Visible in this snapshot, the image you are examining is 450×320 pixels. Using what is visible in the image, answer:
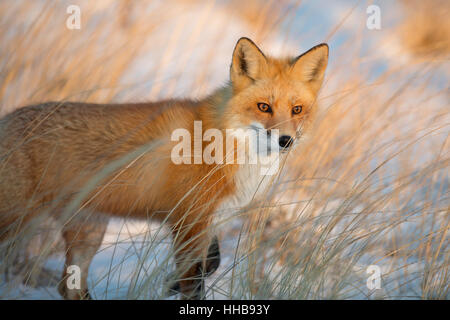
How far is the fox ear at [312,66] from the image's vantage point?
1.93 metres

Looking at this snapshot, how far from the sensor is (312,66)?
6.57ft

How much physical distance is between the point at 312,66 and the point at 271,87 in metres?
0.25

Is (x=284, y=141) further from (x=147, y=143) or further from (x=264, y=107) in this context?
(x=147, y=143)

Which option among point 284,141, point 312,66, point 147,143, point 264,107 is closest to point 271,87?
point 264,107

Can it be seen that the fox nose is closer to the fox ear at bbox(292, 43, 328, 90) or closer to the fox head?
the fox head

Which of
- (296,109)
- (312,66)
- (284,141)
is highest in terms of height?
(312,66)

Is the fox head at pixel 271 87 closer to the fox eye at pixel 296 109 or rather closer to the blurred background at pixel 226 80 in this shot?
the fox eye at pixel 296 109

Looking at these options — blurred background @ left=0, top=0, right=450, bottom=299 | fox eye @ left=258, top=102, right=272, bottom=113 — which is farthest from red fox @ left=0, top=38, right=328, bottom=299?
blurred background @ left=0, top=0, right=450, bottom=299

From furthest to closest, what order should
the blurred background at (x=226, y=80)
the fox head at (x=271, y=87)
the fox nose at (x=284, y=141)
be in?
the blurred background at (x=226, y=80), the fox head at (x=271, y=87), the fox nose at (x=284, y=141)

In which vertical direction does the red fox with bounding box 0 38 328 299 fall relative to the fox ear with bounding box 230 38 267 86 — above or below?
below

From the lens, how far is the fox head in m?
1.90

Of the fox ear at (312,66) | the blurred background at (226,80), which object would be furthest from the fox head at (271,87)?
the blurred background at (226,80)

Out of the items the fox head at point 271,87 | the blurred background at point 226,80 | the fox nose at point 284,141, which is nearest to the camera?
the fox nose at point 284,141

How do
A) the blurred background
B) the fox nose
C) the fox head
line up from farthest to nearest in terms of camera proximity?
the blurred background < the fox head < the fox nose
